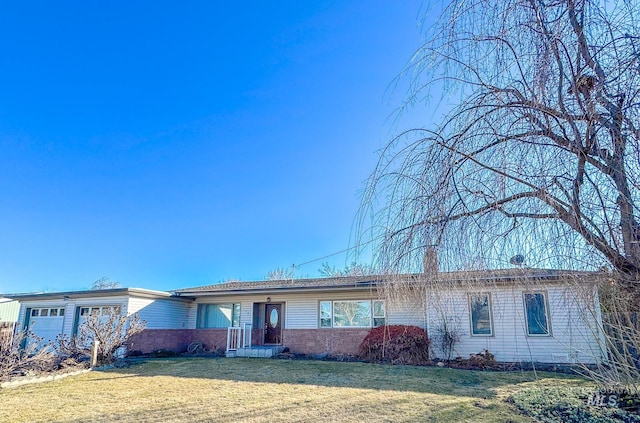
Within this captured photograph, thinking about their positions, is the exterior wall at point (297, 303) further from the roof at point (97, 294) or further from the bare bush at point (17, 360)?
the bare bush at point (17, 360)

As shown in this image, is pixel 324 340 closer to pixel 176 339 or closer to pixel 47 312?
pixel 176 339

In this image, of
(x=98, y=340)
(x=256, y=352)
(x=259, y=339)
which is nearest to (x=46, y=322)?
(x=98, y=340)

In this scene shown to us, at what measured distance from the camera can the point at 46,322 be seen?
16.6 metres

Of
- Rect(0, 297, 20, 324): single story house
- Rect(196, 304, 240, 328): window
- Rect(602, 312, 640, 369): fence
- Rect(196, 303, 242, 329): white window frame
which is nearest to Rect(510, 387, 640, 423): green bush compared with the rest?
Rect(602, 312, 640, 369): fence

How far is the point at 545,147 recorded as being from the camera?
291 centimetres

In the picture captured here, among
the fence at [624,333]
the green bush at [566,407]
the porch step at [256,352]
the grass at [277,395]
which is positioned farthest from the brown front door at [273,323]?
the fence at [624,333]

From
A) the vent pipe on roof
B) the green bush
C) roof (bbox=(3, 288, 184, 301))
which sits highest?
the vent pipe on roof

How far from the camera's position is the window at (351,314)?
45.9ft

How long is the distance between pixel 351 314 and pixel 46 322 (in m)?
13.4

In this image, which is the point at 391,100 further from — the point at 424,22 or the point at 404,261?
the point at 404,261

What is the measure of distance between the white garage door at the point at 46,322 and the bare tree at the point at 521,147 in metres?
18.0

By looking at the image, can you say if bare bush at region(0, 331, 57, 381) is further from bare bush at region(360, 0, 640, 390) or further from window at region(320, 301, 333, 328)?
bare bush at region(360, 0, 640, 390)

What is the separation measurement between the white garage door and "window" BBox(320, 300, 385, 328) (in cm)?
1142

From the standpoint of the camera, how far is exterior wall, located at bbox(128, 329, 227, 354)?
14656 millimetres
